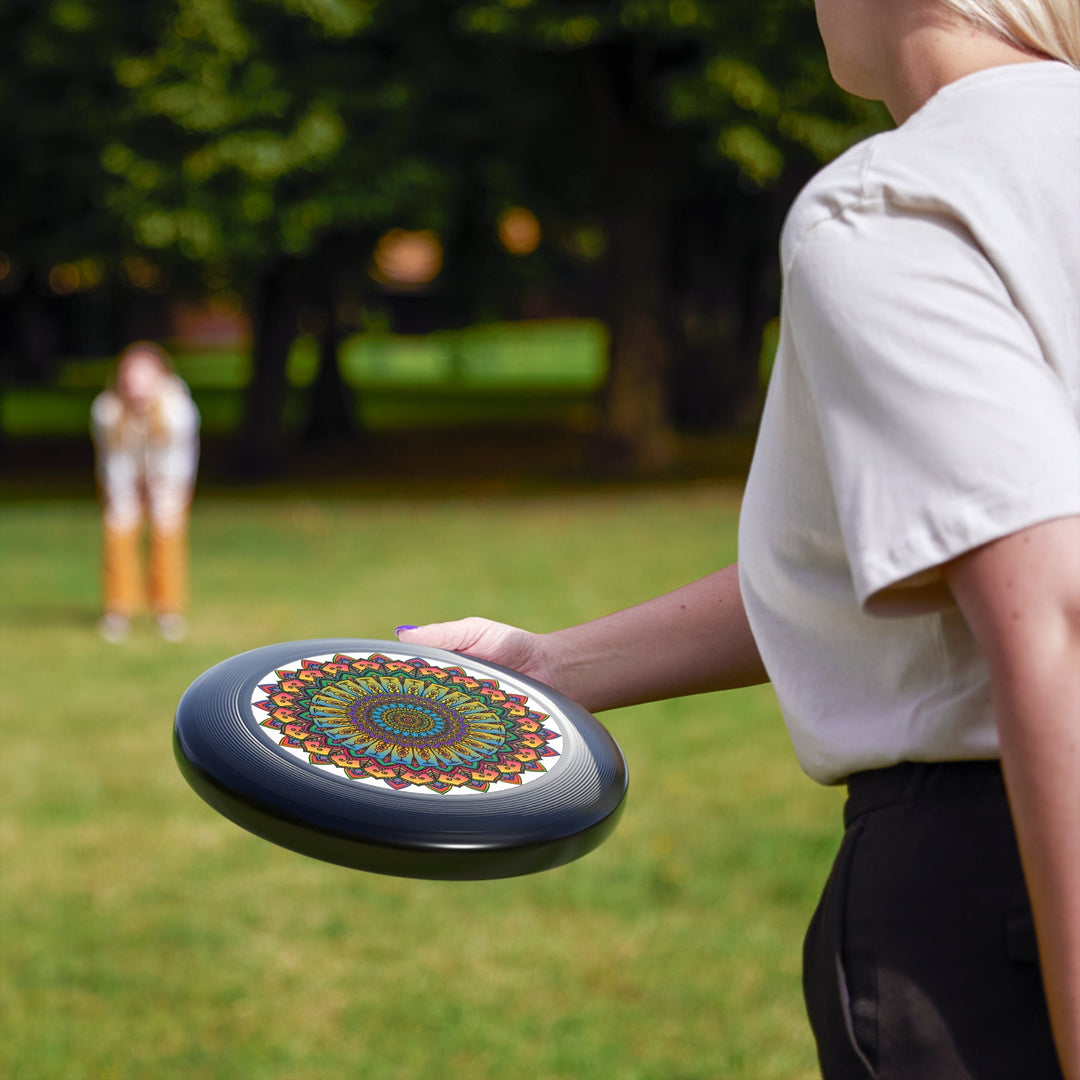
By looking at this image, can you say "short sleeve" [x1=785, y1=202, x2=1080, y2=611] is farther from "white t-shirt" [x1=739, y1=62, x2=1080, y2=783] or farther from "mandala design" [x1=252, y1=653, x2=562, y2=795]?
"mandala design" [x1=252, y1=653, x2=562, y2=795]

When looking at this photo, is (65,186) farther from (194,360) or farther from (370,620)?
(194,360)

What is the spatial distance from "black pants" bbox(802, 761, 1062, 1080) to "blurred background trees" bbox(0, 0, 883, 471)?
1494 cm

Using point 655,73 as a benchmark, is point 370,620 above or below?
below

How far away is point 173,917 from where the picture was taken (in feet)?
16.3

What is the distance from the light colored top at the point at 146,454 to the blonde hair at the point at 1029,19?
28.6 ft

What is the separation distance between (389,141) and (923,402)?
16.5 metres

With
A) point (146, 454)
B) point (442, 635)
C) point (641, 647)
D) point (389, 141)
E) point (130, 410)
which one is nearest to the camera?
point (641, 647)

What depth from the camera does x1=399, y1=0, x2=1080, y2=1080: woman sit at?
1015 mm

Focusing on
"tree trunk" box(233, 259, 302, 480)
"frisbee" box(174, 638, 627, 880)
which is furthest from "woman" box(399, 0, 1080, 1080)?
"tree trunk" box(233, 259, 302, 480)

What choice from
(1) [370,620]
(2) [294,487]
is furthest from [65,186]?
(1) [370,620]

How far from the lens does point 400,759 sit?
1.51m

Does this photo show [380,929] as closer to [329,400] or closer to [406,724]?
[406,724]

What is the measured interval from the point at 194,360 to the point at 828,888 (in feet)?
222

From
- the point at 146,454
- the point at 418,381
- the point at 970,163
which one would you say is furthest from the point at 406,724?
the point at 418,381
